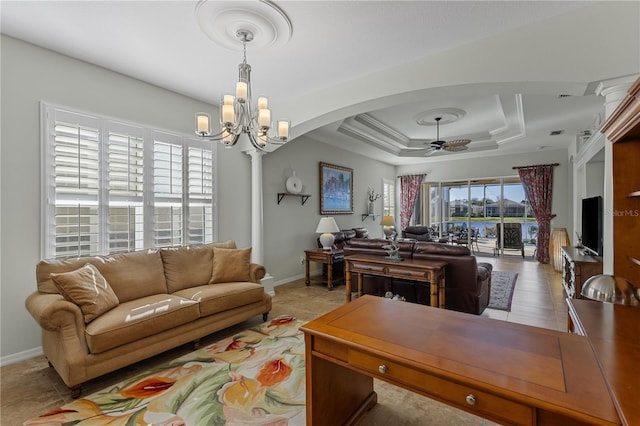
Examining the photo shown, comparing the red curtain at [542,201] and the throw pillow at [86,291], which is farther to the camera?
the red curtain at [542,201]

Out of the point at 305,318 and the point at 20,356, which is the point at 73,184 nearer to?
the point at 20,356

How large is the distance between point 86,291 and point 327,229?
3388mm

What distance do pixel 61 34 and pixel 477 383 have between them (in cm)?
389

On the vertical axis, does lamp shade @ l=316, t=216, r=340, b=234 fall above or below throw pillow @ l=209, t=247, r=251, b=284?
above

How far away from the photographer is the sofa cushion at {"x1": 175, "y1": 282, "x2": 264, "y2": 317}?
9.43 feet

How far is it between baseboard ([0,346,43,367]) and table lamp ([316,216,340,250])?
3697 mm

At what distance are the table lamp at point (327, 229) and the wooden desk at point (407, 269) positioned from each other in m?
1.09

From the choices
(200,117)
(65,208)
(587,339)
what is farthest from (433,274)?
(65,208)

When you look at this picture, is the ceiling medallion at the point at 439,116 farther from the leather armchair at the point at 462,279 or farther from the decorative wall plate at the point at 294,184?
the leather armchair at the point at 462,279

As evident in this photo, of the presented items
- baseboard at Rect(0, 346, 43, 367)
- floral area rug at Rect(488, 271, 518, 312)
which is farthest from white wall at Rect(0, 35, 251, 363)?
floral area rug at Rect(488, 271, 518, 312)

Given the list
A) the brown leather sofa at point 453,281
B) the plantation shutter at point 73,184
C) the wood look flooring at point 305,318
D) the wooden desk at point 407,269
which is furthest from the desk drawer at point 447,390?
the plantation shutter at point 73,184

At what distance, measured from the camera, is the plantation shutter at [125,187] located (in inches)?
125

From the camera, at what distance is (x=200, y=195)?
399 cm

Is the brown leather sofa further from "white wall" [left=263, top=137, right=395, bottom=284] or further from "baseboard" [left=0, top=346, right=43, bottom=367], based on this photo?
"baseboard" [left=0, top=346, right=43, bottom=367]
